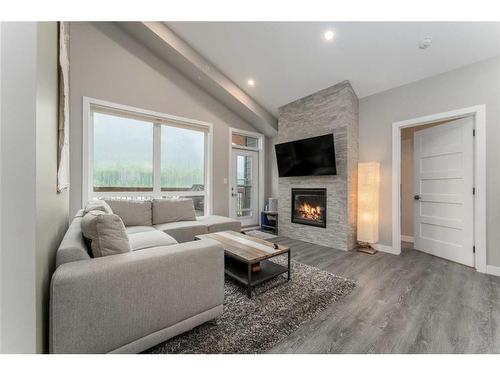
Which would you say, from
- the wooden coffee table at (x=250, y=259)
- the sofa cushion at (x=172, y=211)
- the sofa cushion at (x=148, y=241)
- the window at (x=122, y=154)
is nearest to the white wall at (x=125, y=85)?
the window at (x=122, y=154)

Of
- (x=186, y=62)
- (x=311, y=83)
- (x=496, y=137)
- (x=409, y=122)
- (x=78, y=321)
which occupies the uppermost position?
(x=186, y=62)

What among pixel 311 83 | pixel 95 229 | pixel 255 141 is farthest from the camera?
pixel 255 141

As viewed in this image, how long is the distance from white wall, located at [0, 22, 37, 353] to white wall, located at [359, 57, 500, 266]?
12.7 ft

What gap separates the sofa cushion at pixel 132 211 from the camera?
2.83m

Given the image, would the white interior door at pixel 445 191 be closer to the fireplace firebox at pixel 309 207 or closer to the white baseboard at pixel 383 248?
the white baseboard at pixel 383 248

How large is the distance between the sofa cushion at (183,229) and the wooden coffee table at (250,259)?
0.65m

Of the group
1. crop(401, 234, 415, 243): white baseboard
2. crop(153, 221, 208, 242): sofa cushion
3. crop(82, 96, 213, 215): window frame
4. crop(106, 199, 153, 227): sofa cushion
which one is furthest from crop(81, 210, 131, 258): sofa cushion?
crop(401, 234, 415, 243): white baseboard

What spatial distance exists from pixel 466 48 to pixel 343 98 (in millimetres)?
1351

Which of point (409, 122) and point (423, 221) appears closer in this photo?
point (409, 122)
